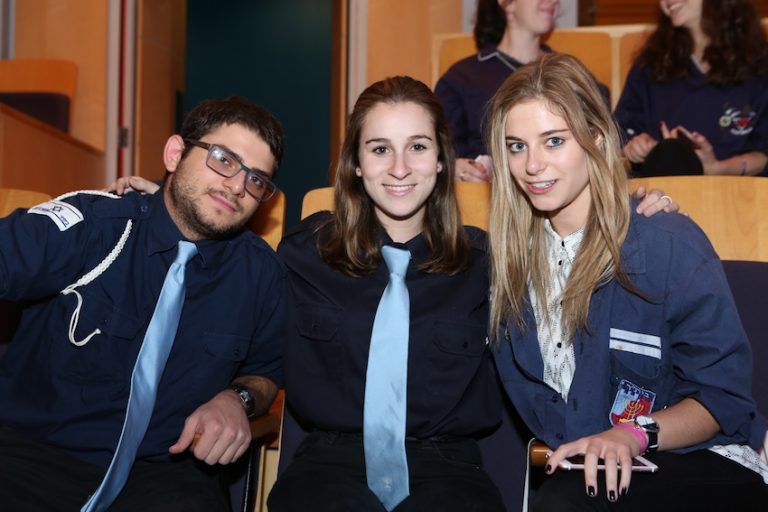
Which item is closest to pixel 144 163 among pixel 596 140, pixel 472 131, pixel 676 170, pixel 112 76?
pixel 112 76

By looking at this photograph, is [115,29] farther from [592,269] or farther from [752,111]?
[592,269]

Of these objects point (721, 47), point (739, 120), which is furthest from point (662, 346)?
point (721, 47)

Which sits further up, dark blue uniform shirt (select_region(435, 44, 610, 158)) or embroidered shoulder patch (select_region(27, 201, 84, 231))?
dark blue uniform shirt (select_region(435, 44, 610, 158))

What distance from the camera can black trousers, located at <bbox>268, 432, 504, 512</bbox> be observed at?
1.88 m

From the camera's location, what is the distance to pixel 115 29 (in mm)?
5930

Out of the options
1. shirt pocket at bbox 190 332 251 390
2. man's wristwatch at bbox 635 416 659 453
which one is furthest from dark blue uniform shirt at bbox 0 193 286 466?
man's wristwatch at bbox 635 416 659 453

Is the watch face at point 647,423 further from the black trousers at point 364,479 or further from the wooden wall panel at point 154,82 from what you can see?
the wooden wall panel at point 154,82

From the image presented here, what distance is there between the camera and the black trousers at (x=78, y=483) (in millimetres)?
1835

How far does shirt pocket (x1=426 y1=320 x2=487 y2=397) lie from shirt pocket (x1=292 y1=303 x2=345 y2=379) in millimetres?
230

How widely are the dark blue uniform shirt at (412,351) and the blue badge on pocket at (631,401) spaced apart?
37 centimetres

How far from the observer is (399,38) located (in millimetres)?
5551

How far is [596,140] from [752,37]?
1732mm

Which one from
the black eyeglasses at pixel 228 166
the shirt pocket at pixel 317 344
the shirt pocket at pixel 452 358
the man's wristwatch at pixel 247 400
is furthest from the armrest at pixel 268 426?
the black eyeglasses at pixel 228 166

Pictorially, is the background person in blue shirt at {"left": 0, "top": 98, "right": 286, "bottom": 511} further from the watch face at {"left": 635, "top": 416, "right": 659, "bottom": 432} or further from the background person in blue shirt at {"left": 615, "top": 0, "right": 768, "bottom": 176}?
the background person in blue shirt at {"left": 615, "top": 0, "right": 768, "bottom": 176}
